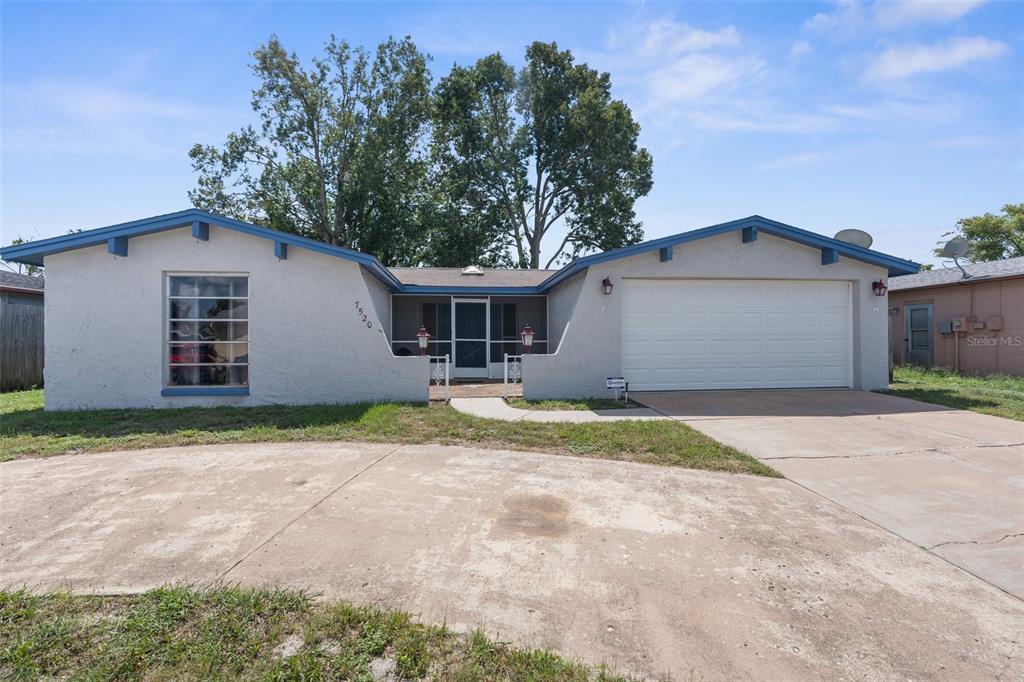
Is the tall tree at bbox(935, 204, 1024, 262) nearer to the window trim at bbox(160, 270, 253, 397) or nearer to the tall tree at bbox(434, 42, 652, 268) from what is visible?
the tall tree at bbox(434, 42, 652, 268)

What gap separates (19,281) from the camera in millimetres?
14875

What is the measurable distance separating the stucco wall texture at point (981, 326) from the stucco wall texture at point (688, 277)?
232 inches

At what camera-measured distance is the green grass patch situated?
372 inches

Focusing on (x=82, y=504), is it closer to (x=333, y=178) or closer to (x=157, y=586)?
(x=157, y=586)

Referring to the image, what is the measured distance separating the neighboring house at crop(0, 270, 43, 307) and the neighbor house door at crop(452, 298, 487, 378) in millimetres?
11162

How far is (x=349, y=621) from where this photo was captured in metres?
2.77

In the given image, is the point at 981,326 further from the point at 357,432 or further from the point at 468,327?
the point at 357,432

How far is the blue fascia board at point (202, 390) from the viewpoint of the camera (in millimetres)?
9609

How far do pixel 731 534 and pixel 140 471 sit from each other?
602cm

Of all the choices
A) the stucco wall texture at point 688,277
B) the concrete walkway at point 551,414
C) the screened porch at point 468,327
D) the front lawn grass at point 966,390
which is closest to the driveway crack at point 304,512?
the concrete walkway at point 551,414

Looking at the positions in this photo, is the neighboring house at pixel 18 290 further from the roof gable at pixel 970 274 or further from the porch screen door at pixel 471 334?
the roof gable at pixel 970 274

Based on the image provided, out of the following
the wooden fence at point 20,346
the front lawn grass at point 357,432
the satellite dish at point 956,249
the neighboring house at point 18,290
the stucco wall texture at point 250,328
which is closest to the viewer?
the front lawn grass at point 357,432

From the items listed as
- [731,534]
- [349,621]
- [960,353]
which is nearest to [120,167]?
[349,621]

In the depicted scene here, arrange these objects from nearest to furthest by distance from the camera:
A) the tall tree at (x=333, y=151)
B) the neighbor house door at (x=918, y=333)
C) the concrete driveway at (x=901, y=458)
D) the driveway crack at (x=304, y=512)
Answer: the driveway crack at (x=304, y=512) → the concrete driveway at (x=901, y=458) → the neighbor house door at (x=918, y=333) → the tall tree at (x=333, y=151)
